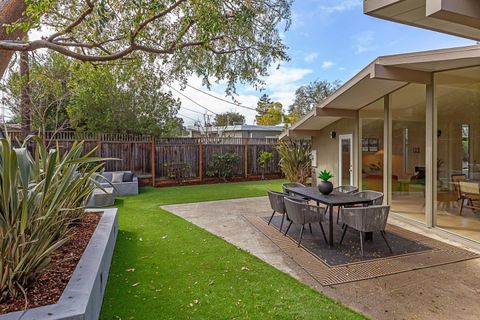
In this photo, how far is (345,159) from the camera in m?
8.77

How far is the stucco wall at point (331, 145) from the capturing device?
8.38 meters

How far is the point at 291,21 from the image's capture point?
24.6 feet

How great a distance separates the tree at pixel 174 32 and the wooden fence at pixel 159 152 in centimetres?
Result: 440

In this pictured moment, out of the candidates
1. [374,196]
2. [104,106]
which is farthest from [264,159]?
[374,196]

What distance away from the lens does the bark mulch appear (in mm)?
2189

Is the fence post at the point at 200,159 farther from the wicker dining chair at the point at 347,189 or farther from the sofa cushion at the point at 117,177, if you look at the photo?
the wicker dining chair at the point at 347,189

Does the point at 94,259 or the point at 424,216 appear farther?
the point at 424,216

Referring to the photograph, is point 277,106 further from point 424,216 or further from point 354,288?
point 354,288

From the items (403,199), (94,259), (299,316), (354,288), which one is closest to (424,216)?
(403,199)

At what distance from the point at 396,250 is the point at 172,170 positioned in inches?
376

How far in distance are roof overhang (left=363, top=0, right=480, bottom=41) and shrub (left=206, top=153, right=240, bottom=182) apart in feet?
33.8

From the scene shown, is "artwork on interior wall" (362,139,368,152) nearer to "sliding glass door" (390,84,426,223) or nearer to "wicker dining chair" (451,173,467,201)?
"sliding glass door" (390,84,426,223)

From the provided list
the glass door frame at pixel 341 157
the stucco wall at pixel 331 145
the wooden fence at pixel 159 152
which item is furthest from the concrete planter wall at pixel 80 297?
the wooden fence at pixel 159 152

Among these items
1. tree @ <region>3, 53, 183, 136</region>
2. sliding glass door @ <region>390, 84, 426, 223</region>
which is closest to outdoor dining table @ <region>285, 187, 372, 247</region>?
sliding glass door @ <region>390, 84, 426, 223</region>
